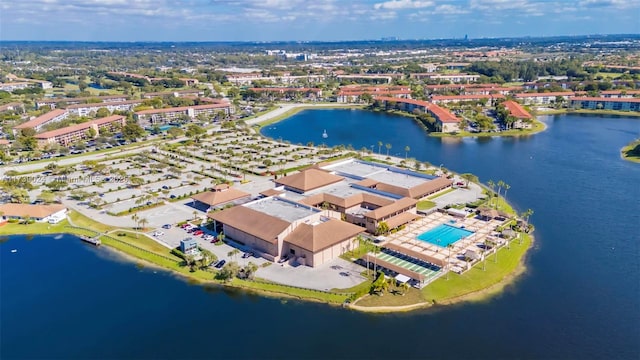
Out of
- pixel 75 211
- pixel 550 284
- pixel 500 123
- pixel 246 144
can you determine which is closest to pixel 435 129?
pixel 500 123

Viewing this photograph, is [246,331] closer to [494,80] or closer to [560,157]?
[560,157]

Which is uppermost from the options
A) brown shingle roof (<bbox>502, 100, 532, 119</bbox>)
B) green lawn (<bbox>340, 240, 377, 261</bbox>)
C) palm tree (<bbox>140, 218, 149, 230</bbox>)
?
brown shingle roof (<bbox>502, 100, 532, 119</bbox>)

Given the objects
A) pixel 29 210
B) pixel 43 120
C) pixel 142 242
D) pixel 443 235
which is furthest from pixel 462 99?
pixel 29 210

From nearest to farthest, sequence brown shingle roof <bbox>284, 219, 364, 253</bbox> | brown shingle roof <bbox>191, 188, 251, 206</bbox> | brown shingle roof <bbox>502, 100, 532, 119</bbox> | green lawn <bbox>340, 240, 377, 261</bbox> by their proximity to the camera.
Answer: brown shingle roof <bbox>284, 219, 364, 253</bbox> → green lawn <bbox>340, 240, 377, 261</bbox> → brown shingle roof <bbox>191, 188, 251, 206</bbox> → brown shingle roof <bbox>502, 100, 532, 119</bbox>

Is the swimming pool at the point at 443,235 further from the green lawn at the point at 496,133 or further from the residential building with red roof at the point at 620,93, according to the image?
the residential building with red roof at the point at 620,93

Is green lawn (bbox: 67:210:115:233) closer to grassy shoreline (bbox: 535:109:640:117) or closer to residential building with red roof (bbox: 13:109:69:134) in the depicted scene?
residential building with red roof (bbox: 13:109:69:134)

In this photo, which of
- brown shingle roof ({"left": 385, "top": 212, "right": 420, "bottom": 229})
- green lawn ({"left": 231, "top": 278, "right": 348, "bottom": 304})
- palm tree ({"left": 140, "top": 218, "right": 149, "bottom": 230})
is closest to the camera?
green lawn ({"left": 231, "top": 278, "right": 348, "bottom": 304})

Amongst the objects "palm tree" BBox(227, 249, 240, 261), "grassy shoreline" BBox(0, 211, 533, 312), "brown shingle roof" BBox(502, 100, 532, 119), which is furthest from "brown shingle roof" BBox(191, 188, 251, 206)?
"brown shingle roof" BBox(502, 100, 532, 119)

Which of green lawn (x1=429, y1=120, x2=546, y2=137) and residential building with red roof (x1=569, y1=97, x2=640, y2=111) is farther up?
residential building with red roof (x1=569, y1=97, x2=640, y2=111)

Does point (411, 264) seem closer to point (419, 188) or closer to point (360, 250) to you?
point (360, 250)

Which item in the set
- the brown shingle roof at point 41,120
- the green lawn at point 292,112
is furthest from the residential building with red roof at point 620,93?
the brown shingle roof at point 41,120
